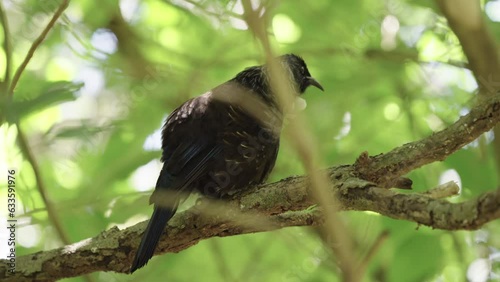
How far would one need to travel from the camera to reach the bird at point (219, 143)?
12.7 feet

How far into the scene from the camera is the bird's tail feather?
3.26 m

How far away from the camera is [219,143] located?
3.97 meters

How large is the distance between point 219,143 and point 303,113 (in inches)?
28.7

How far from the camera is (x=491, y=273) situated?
3.29 meters

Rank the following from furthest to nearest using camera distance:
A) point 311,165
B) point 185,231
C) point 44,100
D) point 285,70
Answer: point 285,70 < point 185,231 < point 44,100 < point 311,165

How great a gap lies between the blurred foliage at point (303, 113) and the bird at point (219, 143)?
0.13 metres

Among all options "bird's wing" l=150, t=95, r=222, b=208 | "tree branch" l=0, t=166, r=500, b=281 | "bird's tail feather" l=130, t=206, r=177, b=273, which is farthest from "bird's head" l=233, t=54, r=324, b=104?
"bird's tail feather" l=130, t=206, r=177, b=273

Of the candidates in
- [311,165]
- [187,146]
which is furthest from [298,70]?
[311,165]

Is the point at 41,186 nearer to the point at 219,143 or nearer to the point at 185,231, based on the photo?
the point at 185,231

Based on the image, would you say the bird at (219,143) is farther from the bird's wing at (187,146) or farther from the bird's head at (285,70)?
the bird's head at (285,70)

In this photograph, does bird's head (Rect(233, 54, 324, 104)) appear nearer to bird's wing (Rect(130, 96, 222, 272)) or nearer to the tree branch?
bird's wing (Rect(130, 96, 222, 272))

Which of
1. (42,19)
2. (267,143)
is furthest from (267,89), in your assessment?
(42,19)

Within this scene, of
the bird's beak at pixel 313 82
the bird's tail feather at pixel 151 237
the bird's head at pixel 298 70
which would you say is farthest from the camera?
the bird's head at pixel 298 70

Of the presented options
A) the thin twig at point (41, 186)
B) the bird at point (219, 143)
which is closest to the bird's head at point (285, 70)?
the bird at point (219, 143)
